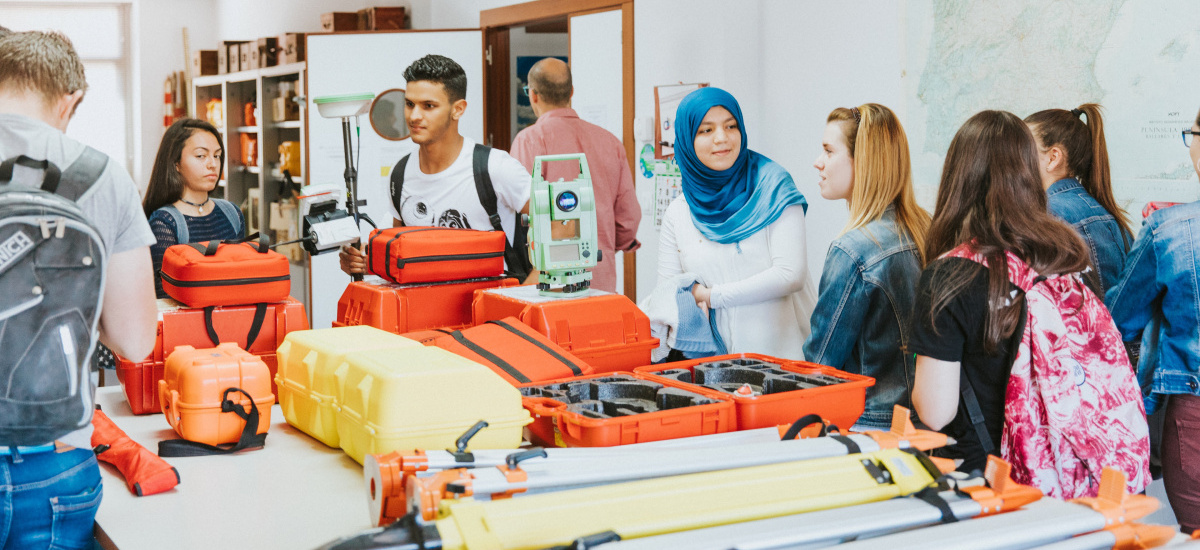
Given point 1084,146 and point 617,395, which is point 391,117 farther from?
point 617,395

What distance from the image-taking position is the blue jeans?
5.20 feet

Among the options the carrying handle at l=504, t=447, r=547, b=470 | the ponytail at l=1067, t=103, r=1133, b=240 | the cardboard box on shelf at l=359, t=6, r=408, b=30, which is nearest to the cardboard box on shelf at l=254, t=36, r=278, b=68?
the cardboard box on shelf at l=359, t=6, r=408, b=30

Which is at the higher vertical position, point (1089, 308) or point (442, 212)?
point (442, 212)

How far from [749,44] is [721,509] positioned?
13.0ft

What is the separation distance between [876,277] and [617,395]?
86 centimetres

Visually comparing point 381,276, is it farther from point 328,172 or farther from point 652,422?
point 328,172

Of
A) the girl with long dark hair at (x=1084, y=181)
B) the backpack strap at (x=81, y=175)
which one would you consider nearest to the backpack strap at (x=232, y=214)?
the backpack strap at (x=81, y=175)

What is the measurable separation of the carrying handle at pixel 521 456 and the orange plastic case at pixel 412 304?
1351 mm

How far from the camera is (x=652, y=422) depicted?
5.79 ft

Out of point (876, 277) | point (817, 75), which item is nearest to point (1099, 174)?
point (876, 277)

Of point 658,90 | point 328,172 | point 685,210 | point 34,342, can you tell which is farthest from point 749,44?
point 34,342

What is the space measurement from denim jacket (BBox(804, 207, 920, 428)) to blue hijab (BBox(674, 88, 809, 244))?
395 mm

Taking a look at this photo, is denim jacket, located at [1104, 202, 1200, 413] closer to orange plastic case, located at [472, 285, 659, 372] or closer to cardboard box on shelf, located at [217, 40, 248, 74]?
orange plastic case, located at [472, 285, 659, 372]

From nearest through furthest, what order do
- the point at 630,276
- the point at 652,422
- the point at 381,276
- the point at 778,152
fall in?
the point at 652,422 < the point at 381,276 < the point at 778,152 < the point at 630,276
